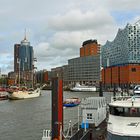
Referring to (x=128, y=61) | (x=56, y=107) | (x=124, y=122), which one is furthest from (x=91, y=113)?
(x=128, y=61)

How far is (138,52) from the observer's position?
7530 inches

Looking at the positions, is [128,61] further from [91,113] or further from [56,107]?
[56,107]

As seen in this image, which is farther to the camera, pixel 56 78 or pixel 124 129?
pixel 56 78

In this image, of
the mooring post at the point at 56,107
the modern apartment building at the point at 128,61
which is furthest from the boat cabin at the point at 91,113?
the modern apartment building at the point at 128,61

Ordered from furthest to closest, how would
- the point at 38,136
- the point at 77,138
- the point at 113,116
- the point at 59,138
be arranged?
the point at 38,136, the point at 77,138, the point at 59,138, the point at 113,116

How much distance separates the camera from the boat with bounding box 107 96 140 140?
1605 cm

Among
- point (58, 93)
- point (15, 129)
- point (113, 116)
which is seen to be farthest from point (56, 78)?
point (15, 129)

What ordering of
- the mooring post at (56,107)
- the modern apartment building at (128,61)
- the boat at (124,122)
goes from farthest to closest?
the modern apartment building at (128,61) < the mooring post at (56,107) < the boat at (124,122)

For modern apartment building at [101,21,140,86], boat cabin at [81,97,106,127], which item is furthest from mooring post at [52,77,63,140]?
modern apartment building at [101,21,140,86]

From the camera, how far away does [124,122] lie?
54.4 feet

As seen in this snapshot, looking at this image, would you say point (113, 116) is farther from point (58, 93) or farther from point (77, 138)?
point (77, 138)

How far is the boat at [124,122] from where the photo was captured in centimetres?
1605

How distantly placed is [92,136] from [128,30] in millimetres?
164697

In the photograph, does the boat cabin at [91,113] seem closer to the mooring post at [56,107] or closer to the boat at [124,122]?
A: the mooring post at [56,107]
